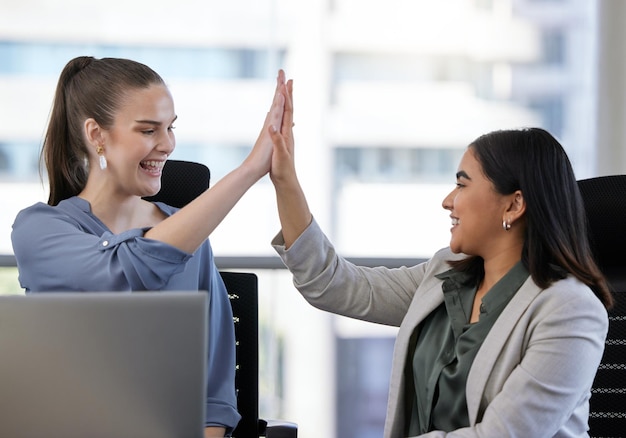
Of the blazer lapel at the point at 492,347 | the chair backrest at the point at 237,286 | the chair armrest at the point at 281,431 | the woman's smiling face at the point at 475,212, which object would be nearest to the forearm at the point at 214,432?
the chair armrest at the point at 281,431

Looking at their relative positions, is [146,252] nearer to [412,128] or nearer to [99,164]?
[99,164]

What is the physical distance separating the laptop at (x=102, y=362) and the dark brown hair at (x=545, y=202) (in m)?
0.86

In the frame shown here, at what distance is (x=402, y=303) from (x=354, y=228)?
68.3 inches

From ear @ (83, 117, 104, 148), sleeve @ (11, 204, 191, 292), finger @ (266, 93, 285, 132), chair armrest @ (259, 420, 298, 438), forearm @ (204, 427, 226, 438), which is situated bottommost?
chair armrest @ (259, 420, 298, 438)

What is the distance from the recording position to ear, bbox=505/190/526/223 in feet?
6.04

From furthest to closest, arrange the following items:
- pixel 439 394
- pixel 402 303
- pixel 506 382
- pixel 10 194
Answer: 1. pixel 10 194
2. pixel 402 303
3. pixel 439 394
4. pixel 506 382

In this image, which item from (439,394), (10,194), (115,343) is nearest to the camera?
(115,343)

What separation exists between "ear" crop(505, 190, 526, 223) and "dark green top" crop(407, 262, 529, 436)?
102mm

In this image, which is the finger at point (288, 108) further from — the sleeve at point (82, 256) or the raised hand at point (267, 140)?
the sleeve at point (82, 256)

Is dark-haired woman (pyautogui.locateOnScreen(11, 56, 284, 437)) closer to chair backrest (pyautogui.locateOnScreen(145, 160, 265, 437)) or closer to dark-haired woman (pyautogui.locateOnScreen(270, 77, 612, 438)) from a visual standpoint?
chair backrest (pyautogui.locateOnScreen(145, 160, 265, 437))

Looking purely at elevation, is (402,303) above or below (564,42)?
below

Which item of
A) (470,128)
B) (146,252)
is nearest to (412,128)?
(470,128)

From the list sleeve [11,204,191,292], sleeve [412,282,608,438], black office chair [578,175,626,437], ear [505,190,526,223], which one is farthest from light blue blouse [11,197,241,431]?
black office chair [578,175,626,437]

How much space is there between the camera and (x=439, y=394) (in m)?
1.85
